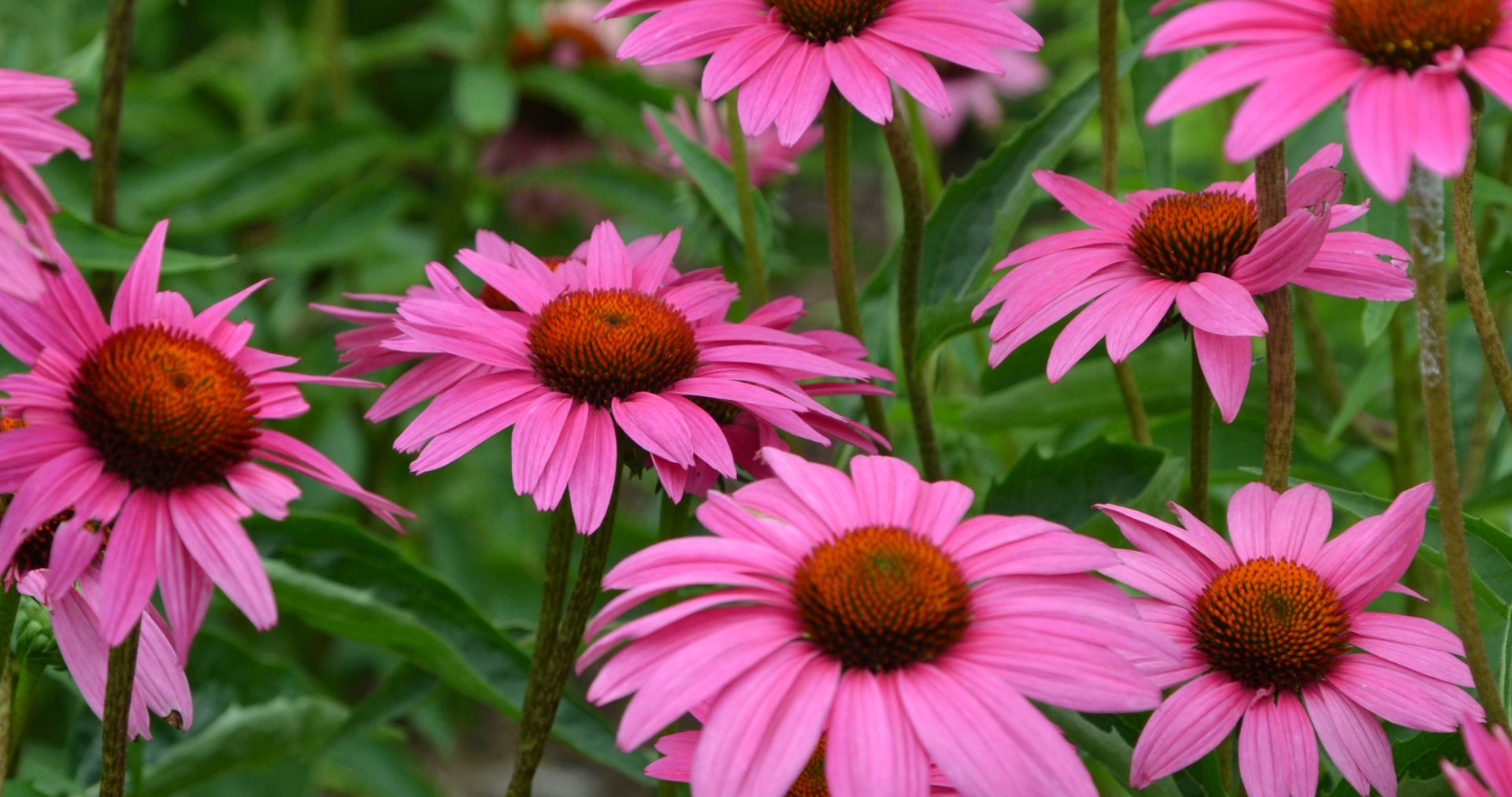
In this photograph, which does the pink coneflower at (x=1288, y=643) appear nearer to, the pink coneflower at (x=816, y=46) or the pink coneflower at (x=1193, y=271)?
the pink coneflower at (x=1193, y=271)

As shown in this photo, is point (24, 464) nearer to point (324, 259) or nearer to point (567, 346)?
point (567, 346)

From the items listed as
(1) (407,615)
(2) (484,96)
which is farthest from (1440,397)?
(2) (484,96)

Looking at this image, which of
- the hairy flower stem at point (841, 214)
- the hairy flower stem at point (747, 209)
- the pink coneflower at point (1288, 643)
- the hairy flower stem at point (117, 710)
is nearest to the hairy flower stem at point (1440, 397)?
the pink coneflower at point (1288, 643)

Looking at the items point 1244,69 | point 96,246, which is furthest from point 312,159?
point 1244,69

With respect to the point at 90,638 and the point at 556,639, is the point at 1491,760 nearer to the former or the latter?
the point at 556,639

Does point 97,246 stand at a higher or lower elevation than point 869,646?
higher
